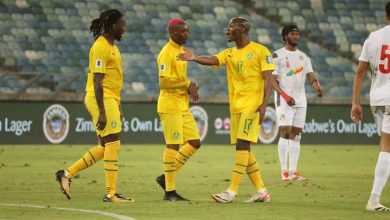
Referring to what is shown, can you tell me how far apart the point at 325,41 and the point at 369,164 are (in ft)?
45.7

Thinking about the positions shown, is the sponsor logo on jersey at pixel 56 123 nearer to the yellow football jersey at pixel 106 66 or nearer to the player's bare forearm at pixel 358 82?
the yellow football jersey at pixel 106 66

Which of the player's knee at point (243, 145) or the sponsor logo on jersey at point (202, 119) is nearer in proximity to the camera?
the player's knee at point (243, 145)

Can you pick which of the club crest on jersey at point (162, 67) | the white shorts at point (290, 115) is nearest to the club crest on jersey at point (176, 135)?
the club crest on jersey at point (162, 67)

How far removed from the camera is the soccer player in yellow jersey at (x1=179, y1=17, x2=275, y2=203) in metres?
12.7

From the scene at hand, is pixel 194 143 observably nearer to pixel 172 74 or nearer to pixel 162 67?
pixel 172 74

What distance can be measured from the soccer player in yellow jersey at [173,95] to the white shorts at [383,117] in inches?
95.8

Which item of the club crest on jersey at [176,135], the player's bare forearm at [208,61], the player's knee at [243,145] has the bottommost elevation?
the player's knee at [243,145]

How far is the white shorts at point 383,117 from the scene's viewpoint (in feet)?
36.8

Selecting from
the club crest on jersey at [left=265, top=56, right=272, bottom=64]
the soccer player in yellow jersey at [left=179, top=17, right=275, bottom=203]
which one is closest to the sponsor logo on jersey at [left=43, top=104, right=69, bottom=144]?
the soccer player in yellow jersey at [left=179, top=17, right=275, bottom=203]

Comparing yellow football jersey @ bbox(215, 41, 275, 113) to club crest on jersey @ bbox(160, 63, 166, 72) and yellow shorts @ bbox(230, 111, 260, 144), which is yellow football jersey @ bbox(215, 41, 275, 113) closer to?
yellow shorts @ bbox(230, 111, 260, 144)

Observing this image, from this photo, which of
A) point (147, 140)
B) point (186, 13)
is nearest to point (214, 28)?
point (186, 13)

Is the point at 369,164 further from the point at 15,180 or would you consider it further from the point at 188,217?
the point at 188,217

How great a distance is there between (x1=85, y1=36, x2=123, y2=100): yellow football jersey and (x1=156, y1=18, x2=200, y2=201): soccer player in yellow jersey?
0.53m

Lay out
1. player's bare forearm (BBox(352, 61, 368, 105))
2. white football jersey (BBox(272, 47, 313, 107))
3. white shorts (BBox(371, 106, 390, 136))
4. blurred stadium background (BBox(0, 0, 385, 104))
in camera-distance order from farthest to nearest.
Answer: blurred stadium background (BBox(0, 0, 385, 104))
white football jersey (BBox(272, 47, 313, 107))
player's bare forearm (BBox(352, 61, 368, 105))
white shorts (BBox(371, 106, 390, 136))
